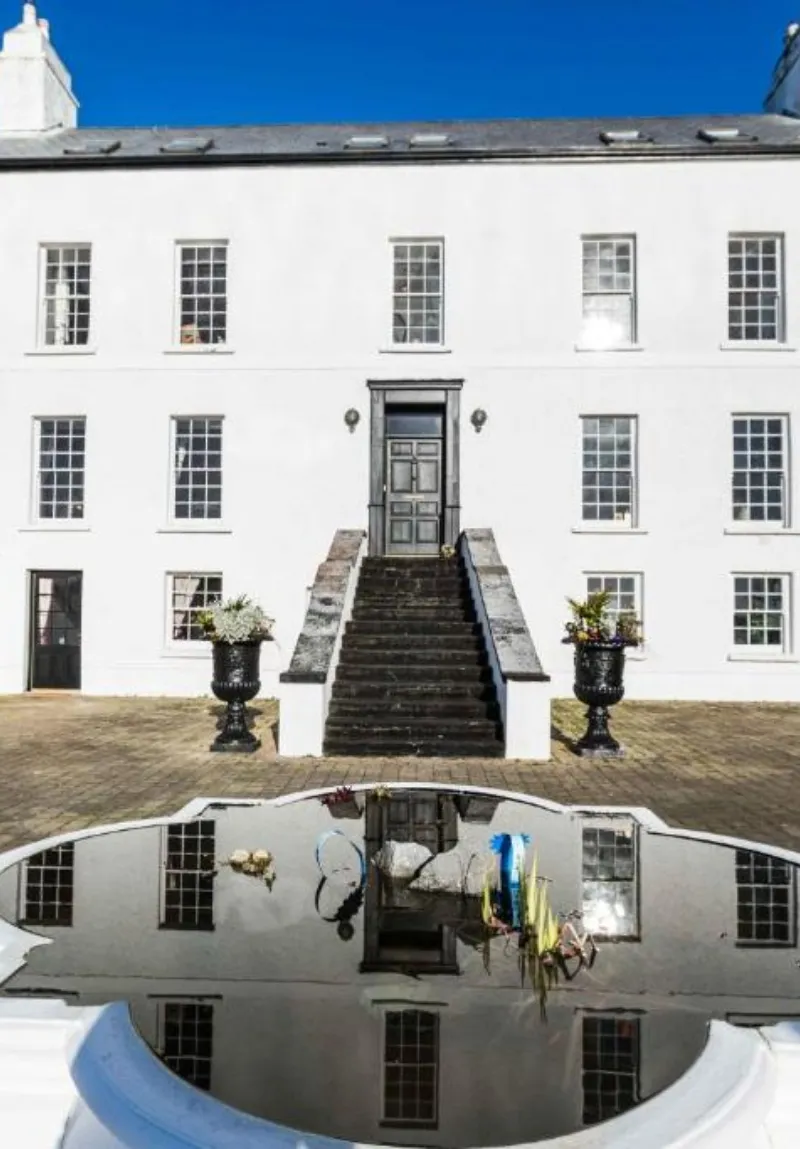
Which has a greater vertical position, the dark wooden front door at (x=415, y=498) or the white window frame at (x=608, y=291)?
the white window frame at (x=608, y=291)

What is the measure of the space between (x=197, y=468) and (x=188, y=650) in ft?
12.3

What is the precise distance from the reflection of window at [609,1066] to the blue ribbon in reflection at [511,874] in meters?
1.07

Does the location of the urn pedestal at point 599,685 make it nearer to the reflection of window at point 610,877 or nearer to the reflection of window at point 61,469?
the reflection of window at point 610,877

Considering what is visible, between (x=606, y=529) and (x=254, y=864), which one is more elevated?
(x=606, y=529)

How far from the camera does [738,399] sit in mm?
15570

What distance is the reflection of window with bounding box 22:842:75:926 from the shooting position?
4844mm

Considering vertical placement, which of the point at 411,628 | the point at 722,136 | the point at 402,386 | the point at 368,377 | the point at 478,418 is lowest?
the point at 411,628

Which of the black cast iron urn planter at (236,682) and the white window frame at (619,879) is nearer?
the white window frame at (619,879)

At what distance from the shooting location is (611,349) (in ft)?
51.3

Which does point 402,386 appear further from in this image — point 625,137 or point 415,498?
point 625,137

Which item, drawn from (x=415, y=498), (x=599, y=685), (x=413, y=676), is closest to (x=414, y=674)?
(x=413, y=676)

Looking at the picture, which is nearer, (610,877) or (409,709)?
(610,877)

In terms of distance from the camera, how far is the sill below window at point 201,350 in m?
16.0

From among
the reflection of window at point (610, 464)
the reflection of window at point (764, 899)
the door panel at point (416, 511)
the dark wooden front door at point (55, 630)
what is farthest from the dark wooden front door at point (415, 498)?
the reflection of window at point (764, 899)
